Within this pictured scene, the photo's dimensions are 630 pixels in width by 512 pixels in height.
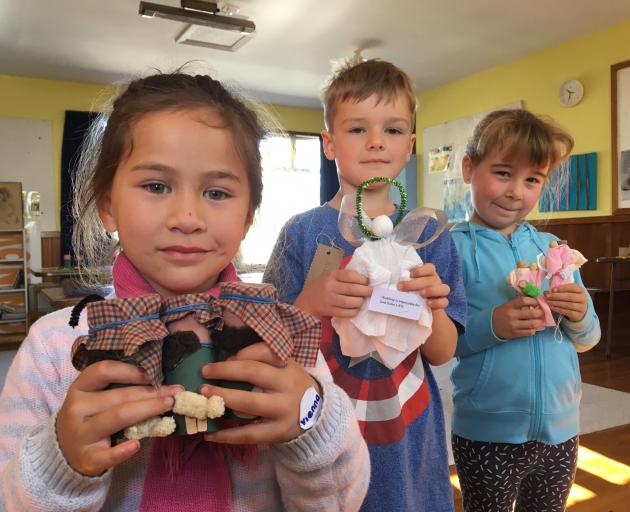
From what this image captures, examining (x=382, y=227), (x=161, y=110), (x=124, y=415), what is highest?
(x=161, y=110)

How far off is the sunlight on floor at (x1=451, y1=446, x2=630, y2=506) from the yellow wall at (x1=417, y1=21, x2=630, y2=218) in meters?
3.31

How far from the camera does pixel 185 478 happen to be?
0.68 m

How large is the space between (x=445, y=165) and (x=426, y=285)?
6.61 m

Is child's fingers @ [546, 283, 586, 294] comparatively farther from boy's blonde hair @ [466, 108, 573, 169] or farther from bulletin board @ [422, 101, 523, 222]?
bulletin board @ [422, 101, 523, 222]

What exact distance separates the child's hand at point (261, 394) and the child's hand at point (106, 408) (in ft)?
0.17

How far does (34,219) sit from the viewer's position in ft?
22.7

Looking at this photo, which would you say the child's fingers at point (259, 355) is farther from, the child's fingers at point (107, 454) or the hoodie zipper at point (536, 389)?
the hoodie zipper at point (536, 389)

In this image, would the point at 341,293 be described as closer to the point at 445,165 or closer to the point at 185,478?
the point at 185,478

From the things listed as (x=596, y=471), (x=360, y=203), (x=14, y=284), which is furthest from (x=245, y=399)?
(x=14, y=284)

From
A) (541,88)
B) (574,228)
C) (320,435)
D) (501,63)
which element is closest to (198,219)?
(320,435)

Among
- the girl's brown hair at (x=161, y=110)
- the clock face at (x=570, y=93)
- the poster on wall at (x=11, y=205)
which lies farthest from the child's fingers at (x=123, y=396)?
the poster on wall at (x=11, y=205)

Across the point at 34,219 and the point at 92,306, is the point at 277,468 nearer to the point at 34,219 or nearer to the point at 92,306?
the point at 92,306

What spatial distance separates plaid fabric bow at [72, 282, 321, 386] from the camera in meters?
0.54

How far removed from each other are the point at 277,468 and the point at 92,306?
335 mm
